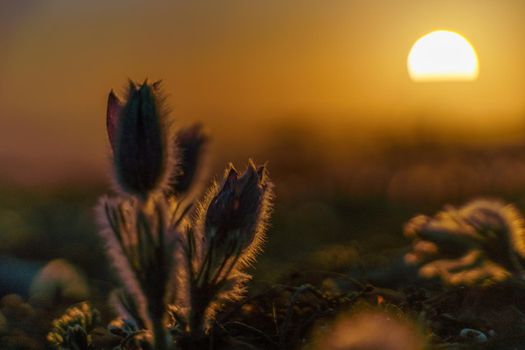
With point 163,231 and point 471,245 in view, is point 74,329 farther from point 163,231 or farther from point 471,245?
point 471,245

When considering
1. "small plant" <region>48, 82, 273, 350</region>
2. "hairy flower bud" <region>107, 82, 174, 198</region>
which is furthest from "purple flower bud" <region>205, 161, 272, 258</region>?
"hairy flower bud" <region>107, 82, 174, 198</region>

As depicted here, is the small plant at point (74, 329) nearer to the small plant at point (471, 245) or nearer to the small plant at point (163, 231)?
the small plant at point (163, 231)

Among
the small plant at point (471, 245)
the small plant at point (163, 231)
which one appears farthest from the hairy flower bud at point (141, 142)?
the small plant at point (471, 245)

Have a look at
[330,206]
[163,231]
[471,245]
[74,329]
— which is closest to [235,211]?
[163,231]

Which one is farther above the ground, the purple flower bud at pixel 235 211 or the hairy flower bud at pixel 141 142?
the hairy flower bud at pixel 141 142

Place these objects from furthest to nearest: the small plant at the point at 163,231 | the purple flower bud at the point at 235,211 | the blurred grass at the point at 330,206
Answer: the blurred grass at the point at 330,206 < the purple flower bud at the point at 235,211 < the small plant at the point at 163,231

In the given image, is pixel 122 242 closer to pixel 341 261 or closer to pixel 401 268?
pixel 401 268

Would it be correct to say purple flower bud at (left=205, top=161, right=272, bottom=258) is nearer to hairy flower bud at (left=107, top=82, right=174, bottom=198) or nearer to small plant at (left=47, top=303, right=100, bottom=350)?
hairy flower bud at (left=107, top=82, right=174, bottom=198)
